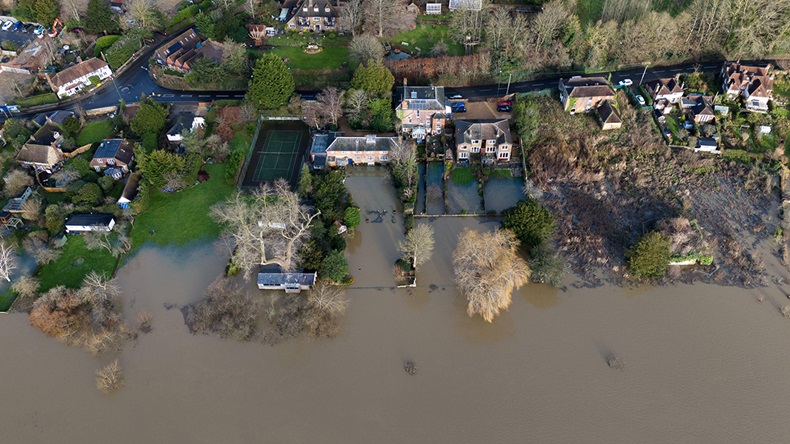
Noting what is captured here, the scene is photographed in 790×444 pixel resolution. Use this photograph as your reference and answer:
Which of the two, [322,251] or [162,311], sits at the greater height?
[322,251]

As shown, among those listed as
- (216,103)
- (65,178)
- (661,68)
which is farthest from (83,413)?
(661,68)

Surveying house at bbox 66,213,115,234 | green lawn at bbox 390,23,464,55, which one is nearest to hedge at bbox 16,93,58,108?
house at bbox 66,213,115,234

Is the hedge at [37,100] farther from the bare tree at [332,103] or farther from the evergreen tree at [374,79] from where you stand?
the evergreen tree at [374,79]

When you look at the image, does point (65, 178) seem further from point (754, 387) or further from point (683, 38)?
point (683, 38)

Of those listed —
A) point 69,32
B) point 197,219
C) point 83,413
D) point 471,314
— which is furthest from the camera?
point 69,32

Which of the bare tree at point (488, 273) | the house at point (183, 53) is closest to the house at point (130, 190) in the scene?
the house at point (183, 53)
